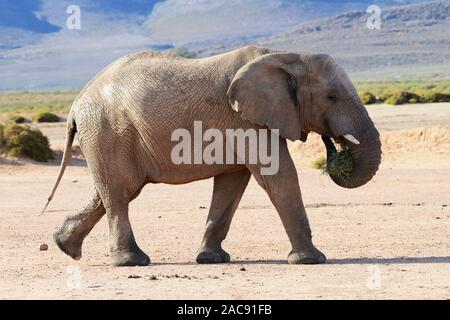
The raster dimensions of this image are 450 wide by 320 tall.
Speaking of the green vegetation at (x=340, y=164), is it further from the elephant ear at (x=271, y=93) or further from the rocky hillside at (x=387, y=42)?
the rocky hillside at (x=387, y=42)

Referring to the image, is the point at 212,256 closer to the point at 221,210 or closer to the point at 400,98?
the point at 221,210

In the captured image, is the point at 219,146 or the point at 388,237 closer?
the point at 219,146

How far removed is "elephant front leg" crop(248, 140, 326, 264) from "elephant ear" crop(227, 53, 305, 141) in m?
0.27

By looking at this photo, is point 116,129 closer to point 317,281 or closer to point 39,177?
point 317,281

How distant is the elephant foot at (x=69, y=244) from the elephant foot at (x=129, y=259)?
608 millimetres

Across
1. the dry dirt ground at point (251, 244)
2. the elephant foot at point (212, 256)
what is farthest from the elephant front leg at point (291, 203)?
the elephant foot at point (212, 256)

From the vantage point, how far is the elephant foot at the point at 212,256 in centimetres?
1426

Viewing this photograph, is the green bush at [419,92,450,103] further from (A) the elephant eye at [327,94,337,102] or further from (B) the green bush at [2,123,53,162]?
(A) the elephant eye at [327,94,337,102]

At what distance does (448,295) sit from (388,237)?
16.1 feet

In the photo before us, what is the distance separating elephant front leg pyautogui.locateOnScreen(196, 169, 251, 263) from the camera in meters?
14.3

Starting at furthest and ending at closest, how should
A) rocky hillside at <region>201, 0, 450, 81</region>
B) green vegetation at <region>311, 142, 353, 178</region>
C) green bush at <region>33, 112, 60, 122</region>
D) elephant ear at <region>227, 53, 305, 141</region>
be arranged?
rocky hillside at <region>201, 0, 450, 81</region> < green bush at <region>33, 112, 60, 122</region> < green vegetation at <region>311, 142, 353, 178</region> < elephant ear at <region>227, 53, 305, 141</region>

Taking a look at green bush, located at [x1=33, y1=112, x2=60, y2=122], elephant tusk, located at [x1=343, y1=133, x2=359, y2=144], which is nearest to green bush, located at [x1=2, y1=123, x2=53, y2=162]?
elephant tusk, located at [x1=343, y1=133, x2=359, y2=144]
